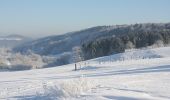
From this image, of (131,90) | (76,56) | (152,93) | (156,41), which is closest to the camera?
(152,93)

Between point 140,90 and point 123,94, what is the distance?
1.08m

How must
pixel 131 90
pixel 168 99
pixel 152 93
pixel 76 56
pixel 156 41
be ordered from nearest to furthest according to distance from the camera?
pixel 168 99
pixel 152 93
pixel 131 90
pixel 76 56
pixel 156 41

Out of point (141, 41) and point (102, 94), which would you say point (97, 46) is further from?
point (102, 94)

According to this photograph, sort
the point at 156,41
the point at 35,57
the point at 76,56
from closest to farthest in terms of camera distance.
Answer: the point at 76,56 < the point at 156,41 < the point at 35,57

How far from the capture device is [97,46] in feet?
403

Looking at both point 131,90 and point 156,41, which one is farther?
point 156,41

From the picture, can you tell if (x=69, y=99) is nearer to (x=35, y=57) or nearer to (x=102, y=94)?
(x=102, y=94)

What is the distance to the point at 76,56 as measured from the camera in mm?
107125

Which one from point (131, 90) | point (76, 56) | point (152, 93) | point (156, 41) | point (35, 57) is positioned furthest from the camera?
point (35, 57)

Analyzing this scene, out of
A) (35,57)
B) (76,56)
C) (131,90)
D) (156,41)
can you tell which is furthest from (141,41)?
(131,90)

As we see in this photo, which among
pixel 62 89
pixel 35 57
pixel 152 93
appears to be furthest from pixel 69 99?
pixel 35 57

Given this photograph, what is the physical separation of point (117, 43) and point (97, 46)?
531 centimetres

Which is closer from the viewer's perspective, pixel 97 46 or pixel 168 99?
pixel 168 99

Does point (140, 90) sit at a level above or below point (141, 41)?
below
